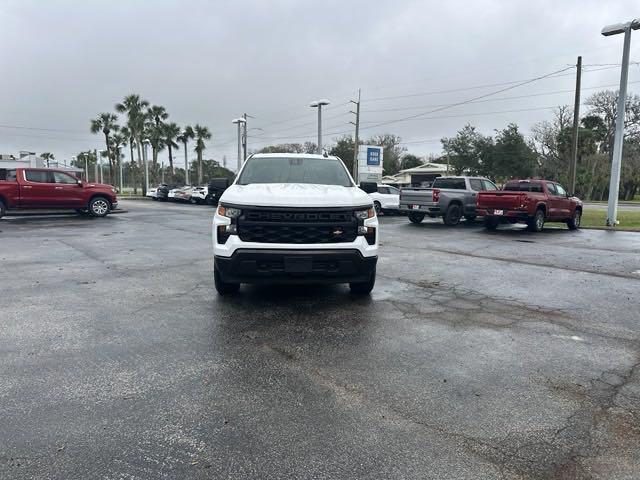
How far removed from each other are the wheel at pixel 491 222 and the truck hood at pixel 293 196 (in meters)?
10.7

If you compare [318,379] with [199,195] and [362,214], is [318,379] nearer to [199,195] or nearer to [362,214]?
[362,214]

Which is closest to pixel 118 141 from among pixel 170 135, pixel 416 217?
pixel 170 135

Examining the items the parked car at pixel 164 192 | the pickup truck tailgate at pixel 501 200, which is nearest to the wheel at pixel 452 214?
the pickup truck tailgate at pixel 501 200

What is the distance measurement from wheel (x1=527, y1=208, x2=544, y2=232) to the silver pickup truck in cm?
272

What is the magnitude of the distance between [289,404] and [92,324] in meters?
2.86

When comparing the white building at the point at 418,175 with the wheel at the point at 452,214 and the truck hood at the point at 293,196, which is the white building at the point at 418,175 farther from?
the truck hood at the point at 293,196

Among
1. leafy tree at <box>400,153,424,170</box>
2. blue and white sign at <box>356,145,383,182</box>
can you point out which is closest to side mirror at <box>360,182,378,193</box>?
blue and white sign at <box>356,145,383,182</box>

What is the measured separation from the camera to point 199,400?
3.29 m

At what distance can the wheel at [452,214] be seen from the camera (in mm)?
17375

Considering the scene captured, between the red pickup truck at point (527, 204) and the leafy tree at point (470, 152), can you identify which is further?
the leafy tree at point (470, 152)

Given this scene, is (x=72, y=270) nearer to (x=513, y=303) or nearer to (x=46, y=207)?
(x=513, y=303)

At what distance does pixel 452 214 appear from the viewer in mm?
17547

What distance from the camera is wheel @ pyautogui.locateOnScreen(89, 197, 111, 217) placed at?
A: 19.2 m

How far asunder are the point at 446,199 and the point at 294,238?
42.5 feet
